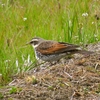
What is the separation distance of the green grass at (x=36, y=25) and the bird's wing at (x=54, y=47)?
0.96ft

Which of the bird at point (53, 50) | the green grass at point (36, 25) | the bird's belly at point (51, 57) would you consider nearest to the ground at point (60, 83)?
the bird at point (53, 50)

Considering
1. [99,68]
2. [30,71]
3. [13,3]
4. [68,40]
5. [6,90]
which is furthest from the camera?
[13,3]

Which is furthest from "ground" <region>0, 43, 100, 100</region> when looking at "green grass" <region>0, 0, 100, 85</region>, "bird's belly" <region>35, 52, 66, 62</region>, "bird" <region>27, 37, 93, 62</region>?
"green grass" <region>0, 0, 100, 85</region>

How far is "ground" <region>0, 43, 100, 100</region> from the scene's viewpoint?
800cm

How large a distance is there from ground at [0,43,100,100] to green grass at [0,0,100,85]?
0.73 meters

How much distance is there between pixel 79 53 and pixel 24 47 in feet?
6.55

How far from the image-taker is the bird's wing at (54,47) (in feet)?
32.0

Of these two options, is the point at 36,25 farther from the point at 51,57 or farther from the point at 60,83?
the point at 60,83

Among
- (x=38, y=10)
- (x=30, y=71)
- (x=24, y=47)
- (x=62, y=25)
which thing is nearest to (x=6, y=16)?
(x=38, y=10)

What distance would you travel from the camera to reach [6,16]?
1377 centimetres

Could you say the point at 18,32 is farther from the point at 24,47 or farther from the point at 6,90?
the point at 6,90

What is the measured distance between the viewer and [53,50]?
10.0 m

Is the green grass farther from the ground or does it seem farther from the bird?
the ground

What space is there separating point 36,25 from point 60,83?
16.0 feet
